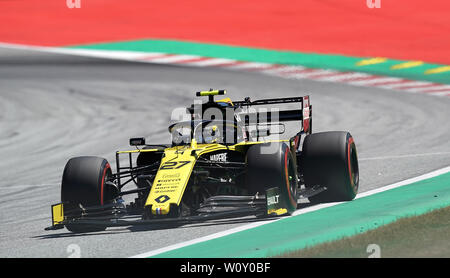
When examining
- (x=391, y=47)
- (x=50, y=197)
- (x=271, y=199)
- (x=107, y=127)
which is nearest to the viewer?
(x=271, y=199)

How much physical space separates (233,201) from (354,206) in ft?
5.34

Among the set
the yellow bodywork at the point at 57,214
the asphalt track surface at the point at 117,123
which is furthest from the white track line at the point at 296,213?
the yellow bodywork at the point at 57,214

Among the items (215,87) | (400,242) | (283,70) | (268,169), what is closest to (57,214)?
(268,169)

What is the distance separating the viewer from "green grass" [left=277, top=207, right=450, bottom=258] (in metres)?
7.19

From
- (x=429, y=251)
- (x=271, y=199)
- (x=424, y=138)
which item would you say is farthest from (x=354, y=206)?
(x=424, y=138)

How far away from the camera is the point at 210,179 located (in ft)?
33.3

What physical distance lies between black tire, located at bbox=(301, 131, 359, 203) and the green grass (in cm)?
197

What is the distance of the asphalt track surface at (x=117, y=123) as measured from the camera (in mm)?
9828

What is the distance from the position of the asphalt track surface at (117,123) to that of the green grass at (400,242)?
187cm

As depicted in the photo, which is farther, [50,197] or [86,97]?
[86,97]

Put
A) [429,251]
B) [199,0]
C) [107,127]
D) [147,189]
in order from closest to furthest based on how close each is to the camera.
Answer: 1. [429,251]
2. [147,189]
3. [107,127]
4. [199,0]

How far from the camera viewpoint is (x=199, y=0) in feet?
108

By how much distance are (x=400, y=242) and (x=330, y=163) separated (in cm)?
301

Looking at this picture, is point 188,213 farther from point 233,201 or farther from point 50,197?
point 50,197
